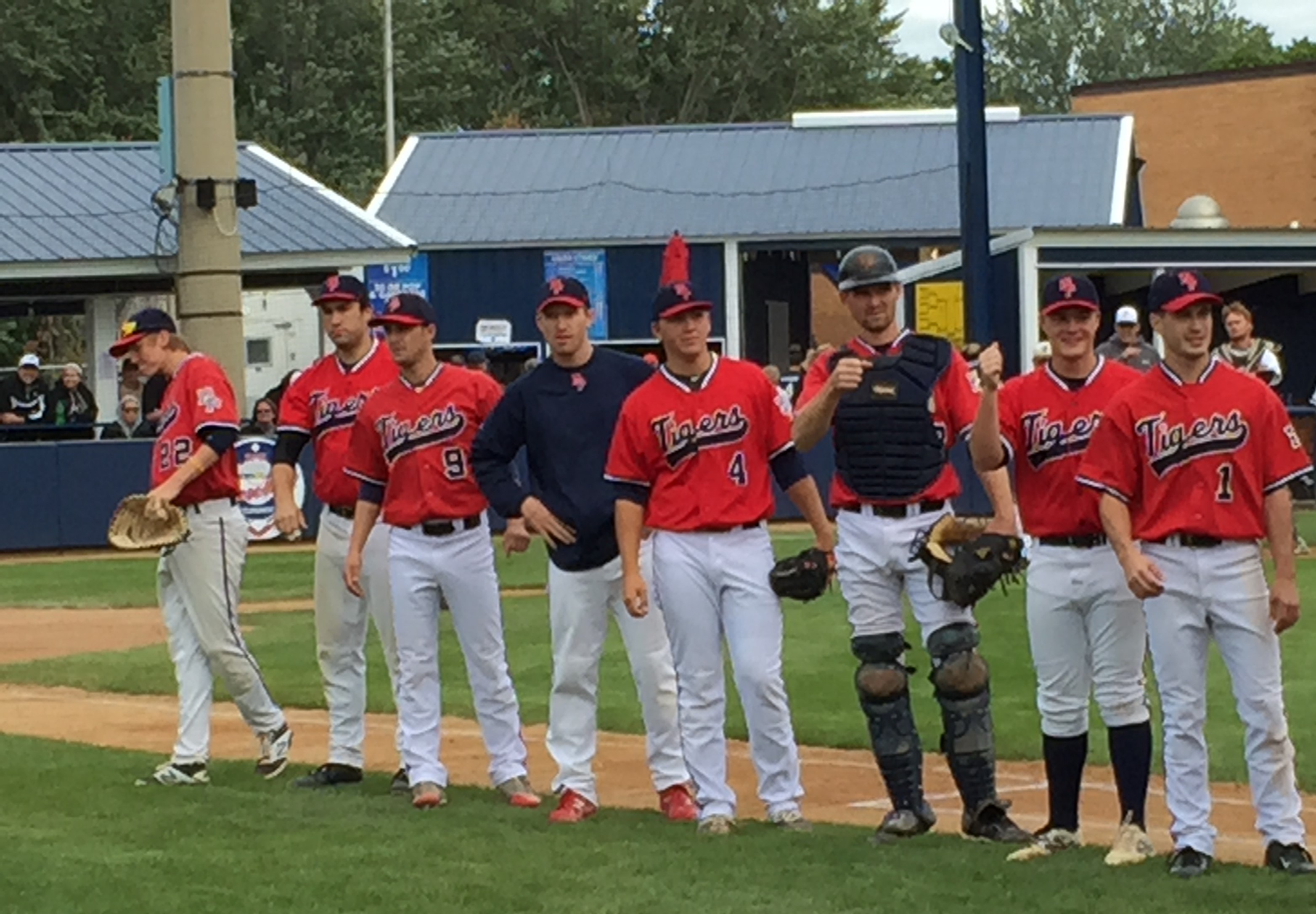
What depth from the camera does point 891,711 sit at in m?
8.34

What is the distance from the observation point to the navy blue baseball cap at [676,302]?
8578mm

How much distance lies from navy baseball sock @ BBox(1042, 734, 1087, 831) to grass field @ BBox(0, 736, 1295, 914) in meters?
0.14

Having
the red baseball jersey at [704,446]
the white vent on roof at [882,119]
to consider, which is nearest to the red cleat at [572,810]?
the red baseball jersey at [704,446]

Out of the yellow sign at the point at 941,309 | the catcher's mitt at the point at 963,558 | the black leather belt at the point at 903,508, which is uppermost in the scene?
the yellow sign at the point at 941,309

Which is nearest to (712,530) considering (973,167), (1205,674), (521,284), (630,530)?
(630,530)

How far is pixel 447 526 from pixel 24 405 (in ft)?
59.7

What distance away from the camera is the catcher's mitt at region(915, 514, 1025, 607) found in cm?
796

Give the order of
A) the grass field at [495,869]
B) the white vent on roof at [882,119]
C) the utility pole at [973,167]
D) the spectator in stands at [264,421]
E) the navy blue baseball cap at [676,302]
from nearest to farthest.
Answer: the grass field at [495,869] → the navy blue baseball cap at [676,302] → the utility pole at [973,167] → the spectator in stands at [264,421] → the white vent on roof at [882,119]

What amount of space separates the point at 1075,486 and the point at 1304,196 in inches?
1782

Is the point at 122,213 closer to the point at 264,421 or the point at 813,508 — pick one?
the point at 264,421

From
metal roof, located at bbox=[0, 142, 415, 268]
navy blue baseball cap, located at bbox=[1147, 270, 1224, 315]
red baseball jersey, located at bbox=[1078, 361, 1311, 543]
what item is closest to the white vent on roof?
metal roof, located at bbox=[0, 142, 415, 268]

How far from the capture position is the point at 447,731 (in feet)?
40.1

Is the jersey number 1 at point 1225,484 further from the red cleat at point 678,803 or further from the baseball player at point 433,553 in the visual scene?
the baseball player at point 433,553

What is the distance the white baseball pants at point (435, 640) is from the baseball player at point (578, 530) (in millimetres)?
327
